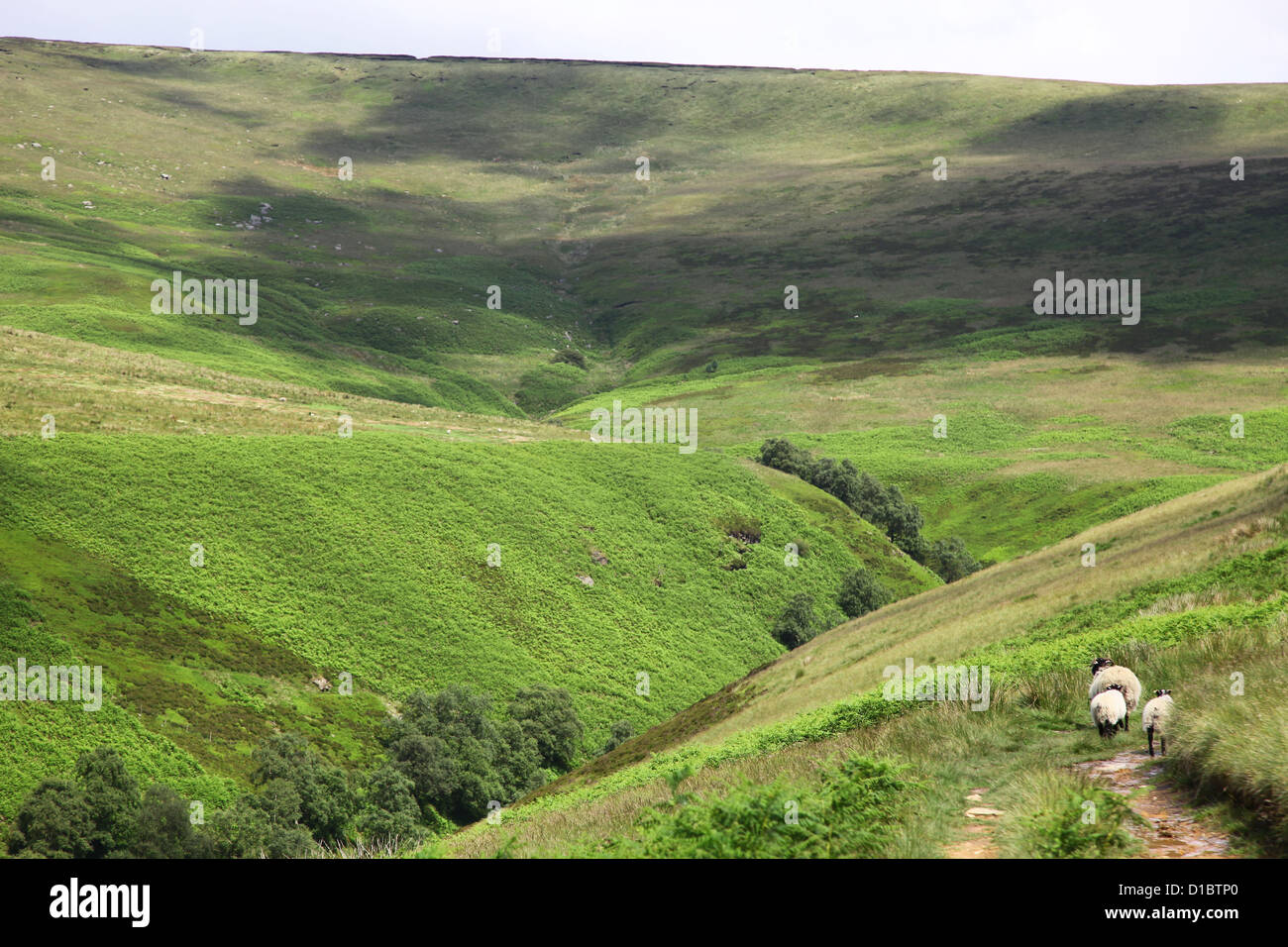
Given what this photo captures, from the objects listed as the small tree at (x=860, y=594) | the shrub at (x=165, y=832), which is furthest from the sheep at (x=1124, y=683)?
the small tree at (x=860, y=594)

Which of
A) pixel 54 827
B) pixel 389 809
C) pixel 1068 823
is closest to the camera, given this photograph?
pixel 1068 823

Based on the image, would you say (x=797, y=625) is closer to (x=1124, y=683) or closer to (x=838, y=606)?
(x=838, y=606)

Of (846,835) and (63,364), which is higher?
(63,364)

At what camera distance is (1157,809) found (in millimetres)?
10445

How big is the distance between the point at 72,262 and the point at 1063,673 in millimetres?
167694

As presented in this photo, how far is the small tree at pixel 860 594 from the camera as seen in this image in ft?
259

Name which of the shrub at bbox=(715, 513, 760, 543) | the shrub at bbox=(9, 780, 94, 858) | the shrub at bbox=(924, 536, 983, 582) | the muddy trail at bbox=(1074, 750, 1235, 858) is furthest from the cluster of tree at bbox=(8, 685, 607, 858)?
the shrub at bbox=(924, 536, 983, 582)

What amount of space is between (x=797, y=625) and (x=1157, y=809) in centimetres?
6306

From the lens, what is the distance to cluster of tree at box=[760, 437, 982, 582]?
96.8 m

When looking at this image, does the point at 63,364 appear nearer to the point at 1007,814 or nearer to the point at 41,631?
the point at 41,631

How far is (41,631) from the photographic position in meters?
39.1

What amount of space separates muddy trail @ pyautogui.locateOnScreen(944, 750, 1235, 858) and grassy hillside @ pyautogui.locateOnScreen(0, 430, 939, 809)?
3215 cm

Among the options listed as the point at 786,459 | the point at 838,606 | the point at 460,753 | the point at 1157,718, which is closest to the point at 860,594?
the point at 838,606
